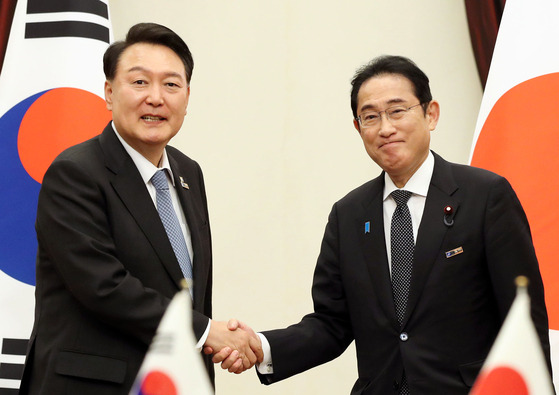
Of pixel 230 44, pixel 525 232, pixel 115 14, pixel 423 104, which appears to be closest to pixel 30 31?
pixel 115 14

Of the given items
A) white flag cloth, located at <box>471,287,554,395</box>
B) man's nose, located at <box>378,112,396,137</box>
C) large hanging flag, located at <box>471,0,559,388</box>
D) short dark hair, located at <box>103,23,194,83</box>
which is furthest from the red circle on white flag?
large hanging flag, located at <box>471,0,559,388</box>

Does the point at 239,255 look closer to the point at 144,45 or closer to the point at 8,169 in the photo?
the point at 8,169

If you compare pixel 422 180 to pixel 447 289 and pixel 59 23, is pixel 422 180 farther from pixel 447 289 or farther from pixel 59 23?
pixel 59 23

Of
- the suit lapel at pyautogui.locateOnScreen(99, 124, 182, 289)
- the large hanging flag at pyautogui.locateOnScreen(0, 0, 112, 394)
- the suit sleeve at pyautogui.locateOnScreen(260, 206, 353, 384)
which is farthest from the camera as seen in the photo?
the large hanging flag at pyautogui.locateOnScreen(0, 0, 112, 394)

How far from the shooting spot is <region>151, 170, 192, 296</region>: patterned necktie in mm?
2105

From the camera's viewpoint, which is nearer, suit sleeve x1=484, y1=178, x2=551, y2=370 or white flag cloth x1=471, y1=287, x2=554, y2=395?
white flag cloth x1=471, y1=287, x2=554, y2=395

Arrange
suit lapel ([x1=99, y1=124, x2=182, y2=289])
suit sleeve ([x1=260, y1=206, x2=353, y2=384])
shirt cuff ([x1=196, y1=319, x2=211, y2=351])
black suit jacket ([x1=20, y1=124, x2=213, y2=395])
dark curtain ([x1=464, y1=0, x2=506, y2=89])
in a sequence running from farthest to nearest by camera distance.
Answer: dark curtain ([x1=464, y1=0, x2=506, y2=89]) → suit sleeve ([x1=260, y1=206, x2=353, y2=384]) → shirt cuff ([x1=196, y1=319, x2=211, y2=351]) → suit lapel ([x1=99, y1=124, x2=182, y2=289]) → black suit jacket ([x1=20, y1=124, x2=213, y2=395])

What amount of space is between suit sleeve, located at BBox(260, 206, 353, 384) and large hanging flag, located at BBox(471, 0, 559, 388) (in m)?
0.87

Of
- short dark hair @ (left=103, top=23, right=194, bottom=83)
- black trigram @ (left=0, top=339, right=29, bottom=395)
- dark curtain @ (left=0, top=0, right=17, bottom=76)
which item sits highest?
dark curtain @ (left=0, top=0, right=17, bottom=76)

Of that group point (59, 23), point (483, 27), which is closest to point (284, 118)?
point (483, 27)

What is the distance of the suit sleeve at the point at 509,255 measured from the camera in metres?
1.99

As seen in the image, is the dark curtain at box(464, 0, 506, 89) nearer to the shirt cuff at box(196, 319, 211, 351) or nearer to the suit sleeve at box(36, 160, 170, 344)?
the shirt cuff at box(196, 319, 211, 351)

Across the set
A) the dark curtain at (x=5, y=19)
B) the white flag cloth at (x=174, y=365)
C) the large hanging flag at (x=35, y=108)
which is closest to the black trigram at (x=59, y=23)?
the large hanging flag at (x=35, y=108)

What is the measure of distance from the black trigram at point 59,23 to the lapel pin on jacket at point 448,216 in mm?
1740
